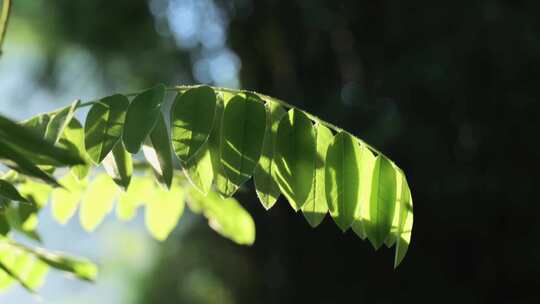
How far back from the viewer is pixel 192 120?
422mm

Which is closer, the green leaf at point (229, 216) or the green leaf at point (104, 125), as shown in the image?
the green leaf at point (104, 125)

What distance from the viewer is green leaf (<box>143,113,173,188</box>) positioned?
0.41 metres

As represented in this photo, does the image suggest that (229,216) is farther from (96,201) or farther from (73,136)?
(73,136)

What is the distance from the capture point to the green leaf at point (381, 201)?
1.40 ft

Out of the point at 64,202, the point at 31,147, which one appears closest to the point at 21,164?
the point at 31,147

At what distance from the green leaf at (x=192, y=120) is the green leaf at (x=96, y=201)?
0.24 metres

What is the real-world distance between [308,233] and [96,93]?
1316 mm

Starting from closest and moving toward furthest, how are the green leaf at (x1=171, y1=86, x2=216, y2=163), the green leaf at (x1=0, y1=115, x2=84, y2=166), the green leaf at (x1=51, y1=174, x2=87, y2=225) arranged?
the green leaf at (x1=0, y1=115, x2=84, y2=166) < the green leaf at (x1=171, y1=86, x2=216, y2=163) < the green leaf at (x1=51, y1=174, x2=87, y2=225)

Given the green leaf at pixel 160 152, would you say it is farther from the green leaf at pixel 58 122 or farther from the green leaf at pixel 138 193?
the green leaf at pixel 138 193

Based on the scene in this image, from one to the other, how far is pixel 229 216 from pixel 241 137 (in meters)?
0.26

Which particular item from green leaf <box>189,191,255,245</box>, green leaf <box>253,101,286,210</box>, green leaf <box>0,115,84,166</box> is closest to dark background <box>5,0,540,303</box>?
green leaf <box>189,191,255,245</box>

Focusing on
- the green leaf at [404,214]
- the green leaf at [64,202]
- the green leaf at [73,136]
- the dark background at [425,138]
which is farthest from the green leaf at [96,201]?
the dark background at [425,138]

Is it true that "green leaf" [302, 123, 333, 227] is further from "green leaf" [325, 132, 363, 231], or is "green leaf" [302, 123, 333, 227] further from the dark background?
the dark background

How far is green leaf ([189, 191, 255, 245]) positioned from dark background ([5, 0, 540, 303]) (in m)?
1.73
